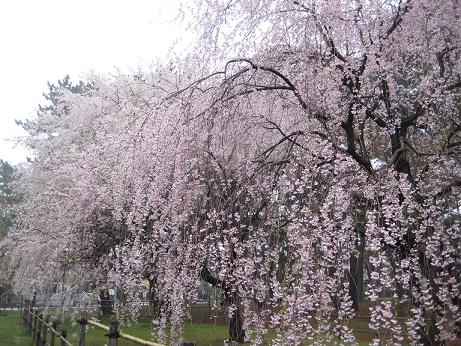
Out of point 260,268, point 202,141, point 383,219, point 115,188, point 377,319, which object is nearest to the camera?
point 377,319

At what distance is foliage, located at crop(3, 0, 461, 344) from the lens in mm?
3354

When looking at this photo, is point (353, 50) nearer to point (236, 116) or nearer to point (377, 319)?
point (236, 116)

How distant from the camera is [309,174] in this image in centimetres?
369

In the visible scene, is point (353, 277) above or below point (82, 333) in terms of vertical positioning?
above

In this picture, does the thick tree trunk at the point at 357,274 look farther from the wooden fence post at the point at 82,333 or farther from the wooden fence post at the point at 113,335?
the wooden fence post at the point at 82,333

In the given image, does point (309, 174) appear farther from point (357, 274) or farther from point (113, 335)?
point (113, 335)

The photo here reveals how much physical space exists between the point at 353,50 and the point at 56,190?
6.93m

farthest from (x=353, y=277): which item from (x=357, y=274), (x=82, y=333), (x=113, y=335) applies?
(x=82, y=333)

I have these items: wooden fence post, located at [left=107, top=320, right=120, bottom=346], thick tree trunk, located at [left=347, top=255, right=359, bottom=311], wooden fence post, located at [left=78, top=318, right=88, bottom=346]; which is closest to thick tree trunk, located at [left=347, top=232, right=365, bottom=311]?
thick tree trunk, located at [left=347, top=255, right=359, bottom=311]

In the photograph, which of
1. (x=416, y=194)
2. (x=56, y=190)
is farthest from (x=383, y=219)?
(x=56, y=190)

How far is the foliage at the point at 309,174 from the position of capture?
335 cm

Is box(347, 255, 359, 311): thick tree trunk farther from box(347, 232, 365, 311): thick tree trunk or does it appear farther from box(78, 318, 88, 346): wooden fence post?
box(78, 318, 88, 346): wooden fence post

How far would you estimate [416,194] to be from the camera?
3.96 meters

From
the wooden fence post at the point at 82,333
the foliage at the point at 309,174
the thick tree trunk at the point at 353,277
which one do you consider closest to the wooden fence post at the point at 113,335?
the foliage at the point at 309,174
